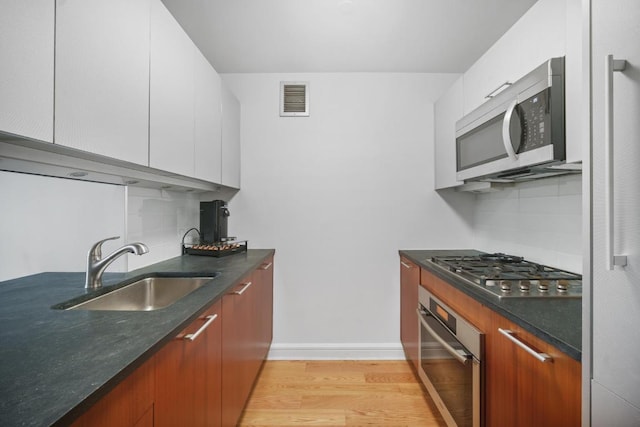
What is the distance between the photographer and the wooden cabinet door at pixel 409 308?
7.23 ft

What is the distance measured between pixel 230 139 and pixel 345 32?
1.13 meters

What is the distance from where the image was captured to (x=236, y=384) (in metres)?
1.63

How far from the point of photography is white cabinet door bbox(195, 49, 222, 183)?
72.4 inches

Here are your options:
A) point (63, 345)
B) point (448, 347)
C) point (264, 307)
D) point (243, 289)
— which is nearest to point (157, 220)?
point (243, 289)

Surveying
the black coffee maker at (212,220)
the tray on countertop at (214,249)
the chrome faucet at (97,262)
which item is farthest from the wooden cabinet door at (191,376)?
the black coffee maker at (212,220)

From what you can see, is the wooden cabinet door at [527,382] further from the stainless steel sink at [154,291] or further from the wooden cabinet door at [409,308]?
the stainless steel sink at [154,291]

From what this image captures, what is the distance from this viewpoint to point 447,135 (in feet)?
7.82

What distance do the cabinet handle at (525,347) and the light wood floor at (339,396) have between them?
3.64ft

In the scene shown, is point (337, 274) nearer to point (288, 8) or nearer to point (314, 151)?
point (314, 151)

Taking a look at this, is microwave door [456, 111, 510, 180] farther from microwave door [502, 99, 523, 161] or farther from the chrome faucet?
the chrome faucet

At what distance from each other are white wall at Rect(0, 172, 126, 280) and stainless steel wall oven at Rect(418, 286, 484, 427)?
1.73 meters

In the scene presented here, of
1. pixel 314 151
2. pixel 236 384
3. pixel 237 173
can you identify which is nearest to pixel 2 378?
pixel 236 384

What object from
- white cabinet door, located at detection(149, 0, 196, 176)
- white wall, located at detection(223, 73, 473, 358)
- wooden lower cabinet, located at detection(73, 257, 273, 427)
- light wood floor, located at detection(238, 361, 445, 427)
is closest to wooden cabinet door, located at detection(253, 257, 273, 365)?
wooden lower cabinet, located at detection(73, 257, 273, 427)

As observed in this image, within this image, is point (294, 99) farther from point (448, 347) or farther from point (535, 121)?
point (448, 347)
